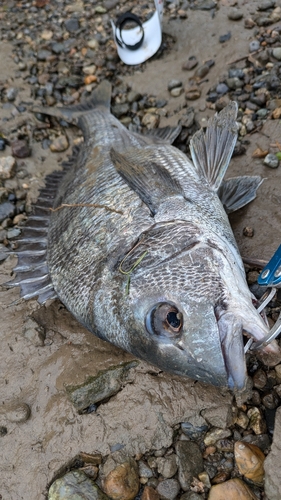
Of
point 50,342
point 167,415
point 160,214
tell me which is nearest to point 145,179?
point 160,214

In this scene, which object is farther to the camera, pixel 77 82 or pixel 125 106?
pixel 77 82

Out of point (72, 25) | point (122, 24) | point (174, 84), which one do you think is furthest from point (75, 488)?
point (72, 25)

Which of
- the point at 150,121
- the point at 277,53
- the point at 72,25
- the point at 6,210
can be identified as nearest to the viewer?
the point at 277,53

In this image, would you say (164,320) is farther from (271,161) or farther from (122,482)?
(271,161)

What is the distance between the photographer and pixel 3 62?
5.88 meters

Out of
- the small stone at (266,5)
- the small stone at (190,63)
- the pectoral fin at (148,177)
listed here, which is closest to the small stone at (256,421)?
the pectoral fin at (148,177)

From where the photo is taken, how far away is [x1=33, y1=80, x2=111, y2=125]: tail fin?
509cm

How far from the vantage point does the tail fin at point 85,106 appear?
509 centimetres

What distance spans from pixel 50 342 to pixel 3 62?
451 cm

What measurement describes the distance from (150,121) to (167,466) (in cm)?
383

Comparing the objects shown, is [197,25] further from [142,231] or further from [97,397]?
[97,397]

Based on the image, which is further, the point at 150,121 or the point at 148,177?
the point at 150,121

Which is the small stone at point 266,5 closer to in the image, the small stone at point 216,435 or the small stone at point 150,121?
the small stone at point 150,121

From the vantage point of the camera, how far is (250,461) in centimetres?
259
